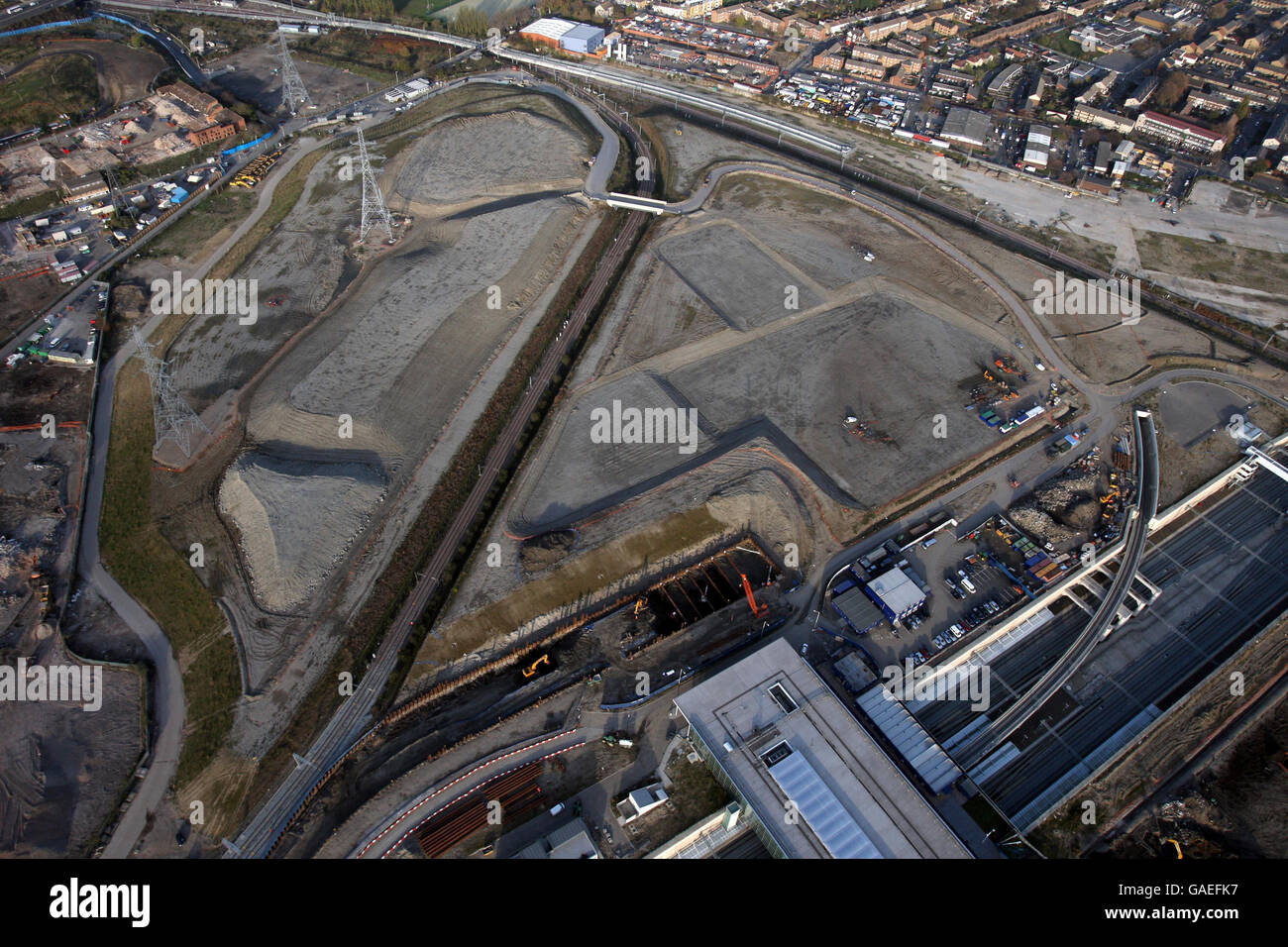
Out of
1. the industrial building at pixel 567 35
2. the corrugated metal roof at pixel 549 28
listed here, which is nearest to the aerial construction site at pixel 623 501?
the industrial building at pixel 567 35

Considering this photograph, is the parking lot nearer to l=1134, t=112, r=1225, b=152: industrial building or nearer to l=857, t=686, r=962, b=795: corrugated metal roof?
l=857, t=686, r=962, b=795: corrugated metal roof

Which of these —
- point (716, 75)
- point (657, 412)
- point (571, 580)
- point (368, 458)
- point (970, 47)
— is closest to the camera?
point (571, 580)

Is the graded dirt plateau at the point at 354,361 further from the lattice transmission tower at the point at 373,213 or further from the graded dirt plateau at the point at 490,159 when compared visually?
the lattice transmission tower at the point at 373,213

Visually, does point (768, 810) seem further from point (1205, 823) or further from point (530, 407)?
point (530, 407)

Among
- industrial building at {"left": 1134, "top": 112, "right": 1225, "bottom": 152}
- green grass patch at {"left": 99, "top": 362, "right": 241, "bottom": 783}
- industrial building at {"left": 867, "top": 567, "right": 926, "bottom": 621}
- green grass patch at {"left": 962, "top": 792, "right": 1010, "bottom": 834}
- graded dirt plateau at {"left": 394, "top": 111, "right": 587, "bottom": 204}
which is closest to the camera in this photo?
green grass patch at {"left": 962, "top": 792, "right": 1010, "bottom": 834}

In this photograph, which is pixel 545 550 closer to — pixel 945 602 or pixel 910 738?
pixel 910 738

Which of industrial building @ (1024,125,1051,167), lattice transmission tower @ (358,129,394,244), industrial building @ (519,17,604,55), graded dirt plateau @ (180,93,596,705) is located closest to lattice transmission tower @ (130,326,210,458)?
graded dirt plateau @ (180,93,596,705)

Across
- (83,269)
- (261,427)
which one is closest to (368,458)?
(261,427)
